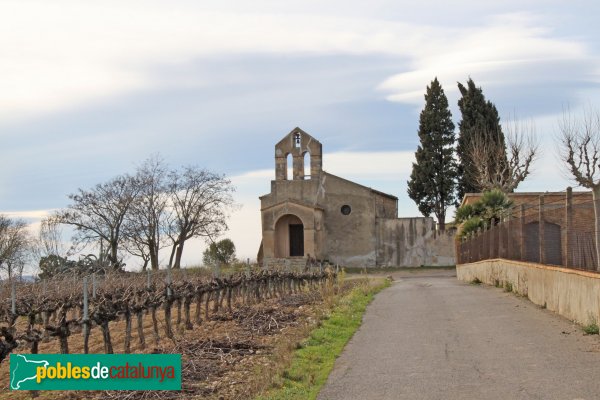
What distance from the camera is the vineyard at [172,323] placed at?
12.2m

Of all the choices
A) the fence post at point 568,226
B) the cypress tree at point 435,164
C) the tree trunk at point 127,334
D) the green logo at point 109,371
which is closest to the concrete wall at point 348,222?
the cypress tree at point 435,164

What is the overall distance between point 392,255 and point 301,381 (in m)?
43.7

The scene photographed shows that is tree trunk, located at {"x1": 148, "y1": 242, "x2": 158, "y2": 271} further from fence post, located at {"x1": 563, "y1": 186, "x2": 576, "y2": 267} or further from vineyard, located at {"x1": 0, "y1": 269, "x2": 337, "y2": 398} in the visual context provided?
fence post, located at {"x1": 563, "y1": 186, "x2": 576, "y2": 267}

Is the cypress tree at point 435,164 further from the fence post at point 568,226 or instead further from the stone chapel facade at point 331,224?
the fence post at point 568,226

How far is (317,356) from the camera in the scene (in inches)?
477

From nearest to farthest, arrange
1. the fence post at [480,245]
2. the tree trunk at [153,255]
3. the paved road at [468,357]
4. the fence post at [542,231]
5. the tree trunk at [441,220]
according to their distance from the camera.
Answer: the paved road at [468,357] < the fence post at [542,231] < the fence post at [480,245] < the tree trunk at [153,255] < the tree trunk at [441,220]

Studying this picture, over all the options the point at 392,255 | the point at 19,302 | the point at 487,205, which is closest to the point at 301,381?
the point at 19,302

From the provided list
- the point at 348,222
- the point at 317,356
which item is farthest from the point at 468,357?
the point at 348,222

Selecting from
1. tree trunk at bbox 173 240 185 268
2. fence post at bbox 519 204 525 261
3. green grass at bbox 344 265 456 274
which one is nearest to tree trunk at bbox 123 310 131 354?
fence post at bbox 519 204 525 261

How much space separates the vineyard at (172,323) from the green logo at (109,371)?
720mm

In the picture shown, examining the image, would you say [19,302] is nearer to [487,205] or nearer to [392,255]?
[487,205]

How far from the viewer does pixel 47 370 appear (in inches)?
391

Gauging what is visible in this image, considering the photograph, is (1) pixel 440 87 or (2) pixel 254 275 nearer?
(2) pixel 254 275

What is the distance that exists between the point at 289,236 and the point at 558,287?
39.0 metres
